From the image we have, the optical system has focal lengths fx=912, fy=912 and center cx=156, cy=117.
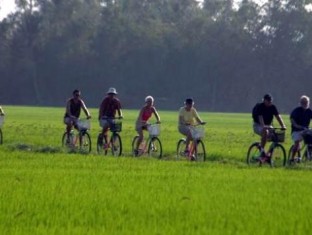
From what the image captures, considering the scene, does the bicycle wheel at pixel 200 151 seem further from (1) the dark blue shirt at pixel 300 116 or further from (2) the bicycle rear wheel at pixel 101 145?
(2) the bicycle rear wheel at pixel 101 145

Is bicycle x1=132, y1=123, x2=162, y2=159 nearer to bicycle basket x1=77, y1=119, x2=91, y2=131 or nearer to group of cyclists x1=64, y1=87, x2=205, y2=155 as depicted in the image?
group of cyclists x1=64, y1=87, x2=205, y2=155

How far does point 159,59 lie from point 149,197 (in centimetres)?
9224

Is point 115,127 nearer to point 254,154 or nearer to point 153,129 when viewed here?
point 153,129

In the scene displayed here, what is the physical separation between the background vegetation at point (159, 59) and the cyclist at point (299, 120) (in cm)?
7971

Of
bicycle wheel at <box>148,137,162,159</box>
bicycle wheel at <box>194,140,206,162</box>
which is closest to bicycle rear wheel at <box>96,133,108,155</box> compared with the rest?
bicycle wheel at <box>148,137,162,159</box>

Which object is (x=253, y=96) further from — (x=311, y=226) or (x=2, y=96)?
(x=311, y=226)

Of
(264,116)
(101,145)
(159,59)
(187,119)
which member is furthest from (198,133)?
(159,59)

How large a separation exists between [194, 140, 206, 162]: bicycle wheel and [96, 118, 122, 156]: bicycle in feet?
7.11

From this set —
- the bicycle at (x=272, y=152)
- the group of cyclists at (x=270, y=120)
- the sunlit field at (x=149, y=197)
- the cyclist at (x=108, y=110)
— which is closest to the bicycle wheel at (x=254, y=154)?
the bicycle at (x=272, y=152)

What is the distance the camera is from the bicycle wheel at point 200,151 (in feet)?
71.5

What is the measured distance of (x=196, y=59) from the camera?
10400 centimetres

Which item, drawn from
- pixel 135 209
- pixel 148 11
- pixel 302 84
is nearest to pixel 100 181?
pixel 135 209

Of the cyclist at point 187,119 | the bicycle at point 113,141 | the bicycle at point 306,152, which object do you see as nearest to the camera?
the bicycle at point 306,152

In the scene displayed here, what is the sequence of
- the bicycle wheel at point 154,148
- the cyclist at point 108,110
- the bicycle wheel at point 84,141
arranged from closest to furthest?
the bicycle wheel at point 154,148 → the cyclist at point 108,110 → the bicycle wheel at point 84,141
